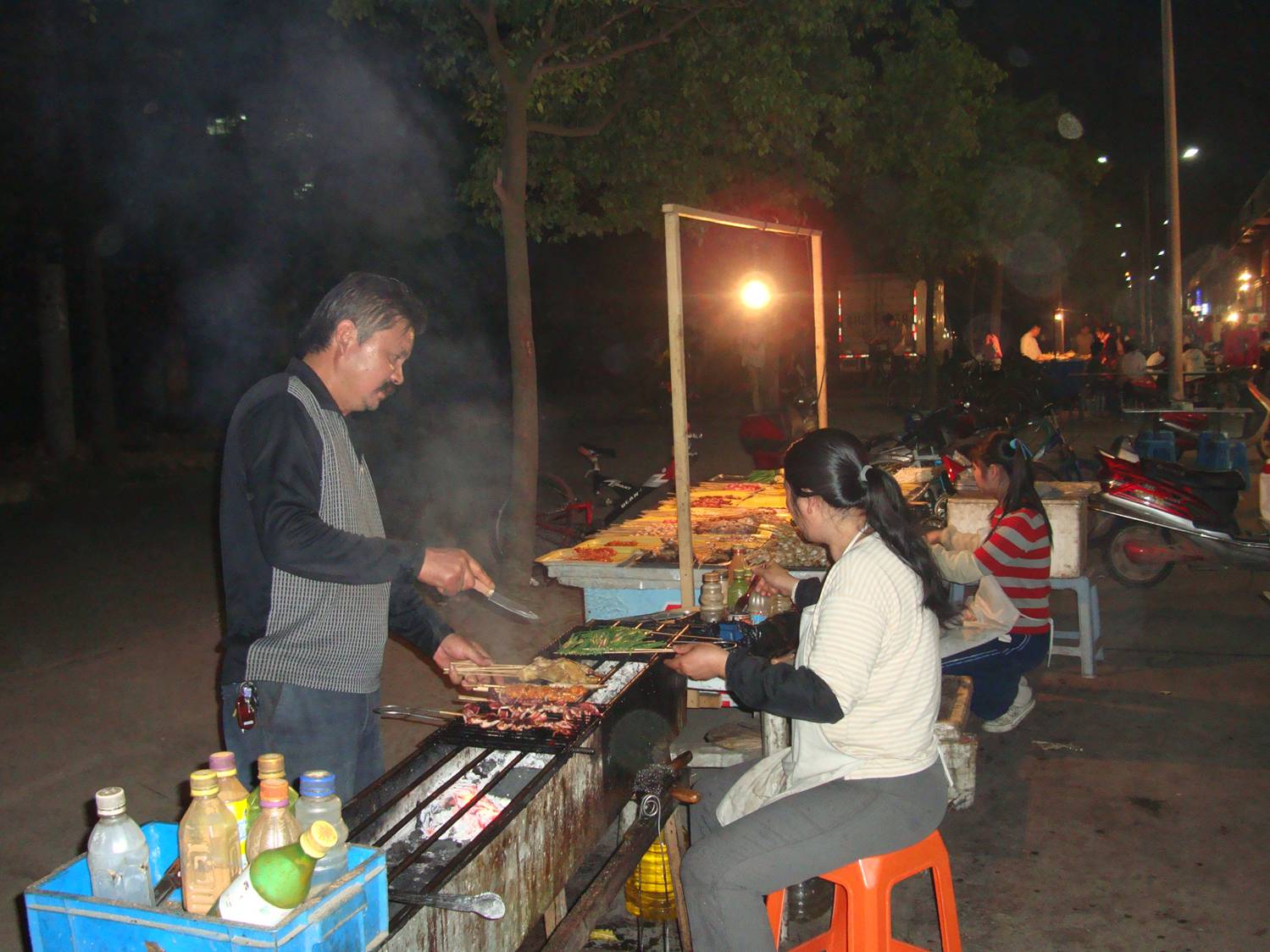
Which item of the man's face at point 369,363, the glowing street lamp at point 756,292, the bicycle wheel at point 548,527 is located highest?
the glowing street lamp at point 756,292

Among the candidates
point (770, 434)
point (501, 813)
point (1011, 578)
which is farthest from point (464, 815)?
point (770, 434)

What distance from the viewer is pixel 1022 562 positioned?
5.74 metres

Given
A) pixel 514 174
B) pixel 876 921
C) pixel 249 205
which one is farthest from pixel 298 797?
pixel 249 205

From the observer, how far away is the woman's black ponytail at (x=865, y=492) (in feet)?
9.47

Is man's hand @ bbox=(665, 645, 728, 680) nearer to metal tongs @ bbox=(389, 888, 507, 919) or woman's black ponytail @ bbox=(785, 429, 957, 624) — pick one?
woman's black ponytail @ bbox=(785, 429, 957, 624)

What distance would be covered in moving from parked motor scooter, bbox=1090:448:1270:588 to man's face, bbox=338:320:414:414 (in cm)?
711

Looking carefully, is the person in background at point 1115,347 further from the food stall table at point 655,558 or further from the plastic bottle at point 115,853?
the plastic bottle at point 115,853

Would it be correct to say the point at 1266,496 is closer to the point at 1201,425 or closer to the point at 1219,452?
the point at 1219,452

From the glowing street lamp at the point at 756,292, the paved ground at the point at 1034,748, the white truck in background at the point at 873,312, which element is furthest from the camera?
the white truck in background at the point at 873,312

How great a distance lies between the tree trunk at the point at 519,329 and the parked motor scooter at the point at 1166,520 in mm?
4711

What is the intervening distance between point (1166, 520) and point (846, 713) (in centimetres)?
671

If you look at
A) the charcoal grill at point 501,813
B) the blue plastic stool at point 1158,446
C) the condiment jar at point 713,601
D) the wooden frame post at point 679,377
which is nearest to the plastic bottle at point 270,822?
the charcoal grill at point 501,813

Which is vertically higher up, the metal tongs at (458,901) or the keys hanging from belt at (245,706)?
the keys hanging from belt at (245,706)

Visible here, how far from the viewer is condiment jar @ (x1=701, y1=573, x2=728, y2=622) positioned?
4426mm
